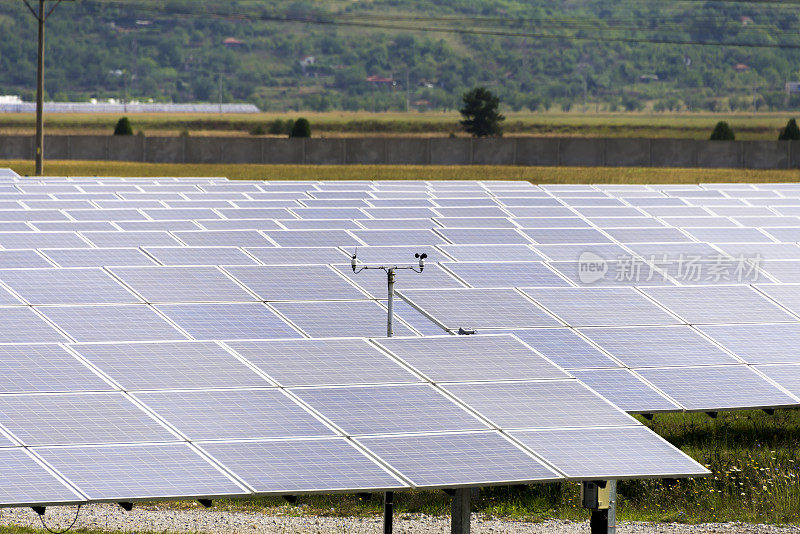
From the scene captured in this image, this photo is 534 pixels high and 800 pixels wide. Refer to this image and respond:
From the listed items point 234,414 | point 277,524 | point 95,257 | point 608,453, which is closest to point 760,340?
point 608,453

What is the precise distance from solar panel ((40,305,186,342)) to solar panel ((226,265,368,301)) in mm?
2553

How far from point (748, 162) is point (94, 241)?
79029 mm

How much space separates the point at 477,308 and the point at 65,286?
21.9 feet

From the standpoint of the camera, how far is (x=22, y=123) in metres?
193

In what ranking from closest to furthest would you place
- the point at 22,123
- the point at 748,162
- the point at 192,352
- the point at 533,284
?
the point at 192,352, the point at 533,284, the point at 748,162, the point at 22,123

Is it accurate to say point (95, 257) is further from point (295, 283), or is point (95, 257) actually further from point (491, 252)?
point (491, 252)

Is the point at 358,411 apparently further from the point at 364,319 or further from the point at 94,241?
the point at 94,241

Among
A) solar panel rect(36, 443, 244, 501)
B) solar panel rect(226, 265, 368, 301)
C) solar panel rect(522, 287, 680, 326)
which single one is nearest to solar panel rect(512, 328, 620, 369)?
solar panel rect(522, 287, 680, 326)

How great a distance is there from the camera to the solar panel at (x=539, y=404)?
13672 mm

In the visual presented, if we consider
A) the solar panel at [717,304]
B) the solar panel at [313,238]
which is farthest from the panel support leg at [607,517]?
the solar panel at [313,238]

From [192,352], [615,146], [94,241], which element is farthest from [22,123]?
[192,352]

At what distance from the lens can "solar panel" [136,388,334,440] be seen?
1298 cm

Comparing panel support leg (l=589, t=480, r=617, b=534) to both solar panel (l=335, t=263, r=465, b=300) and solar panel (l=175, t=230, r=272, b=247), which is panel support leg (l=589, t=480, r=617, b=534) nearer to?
solar panel (l=335, t=263, r=465, b=300)

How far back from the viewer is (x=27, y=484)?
1155cm
